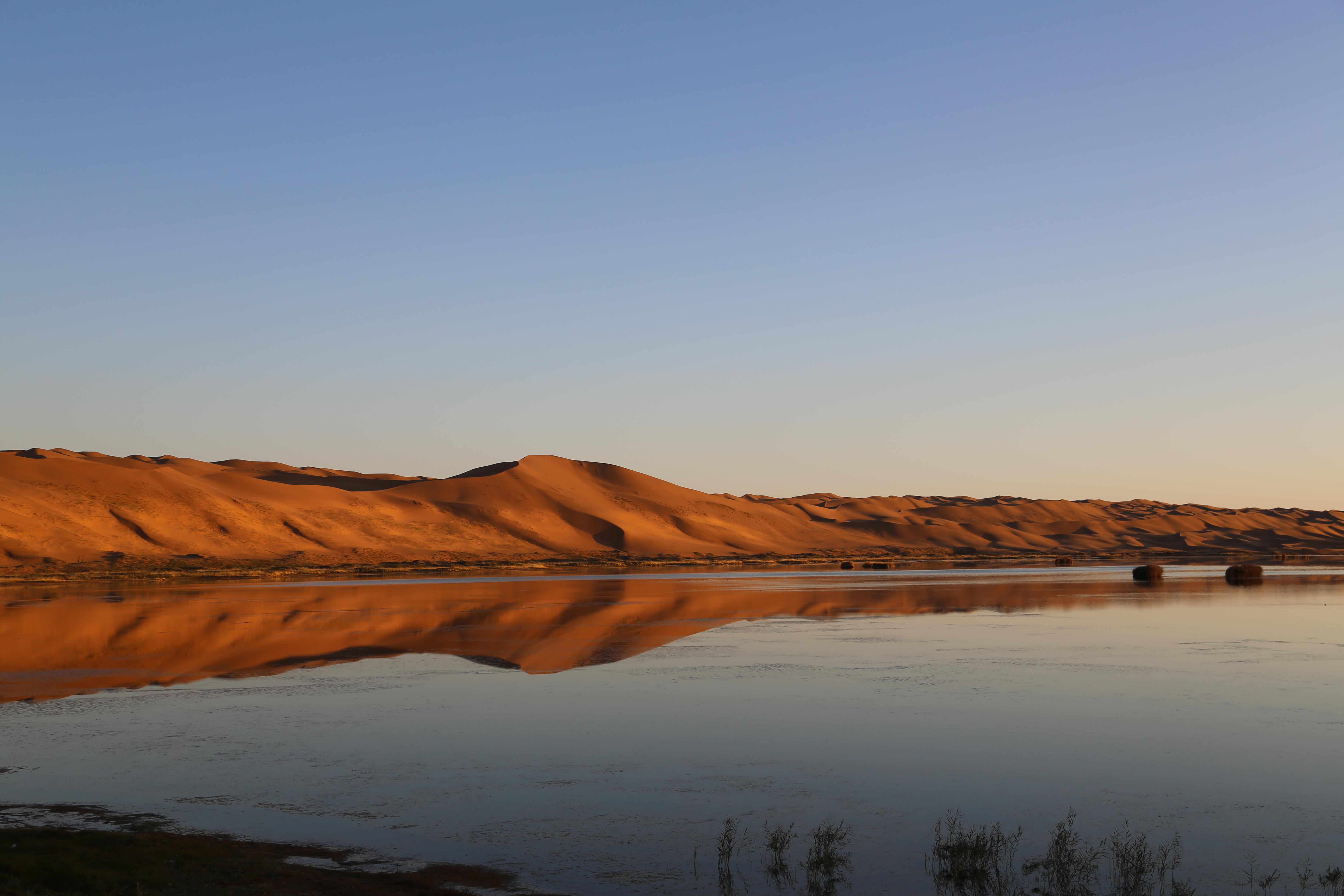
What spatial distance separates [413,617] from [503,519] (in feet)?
247

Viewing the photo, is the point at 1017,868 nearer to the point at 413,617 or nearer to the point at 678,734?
the point at 678,734

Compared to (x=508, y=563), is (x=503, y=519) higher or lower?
higher

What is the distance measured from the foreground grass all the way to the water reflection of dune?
30.7ft

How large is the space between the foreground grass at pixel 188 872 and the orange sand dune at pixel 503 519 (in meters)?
61.9

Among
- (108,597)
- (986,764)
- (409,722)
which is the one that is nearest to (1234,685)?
(986,764)

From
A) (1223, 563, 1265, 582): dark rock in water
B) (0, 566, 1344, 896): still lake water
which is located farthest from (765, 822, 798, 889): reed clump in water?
(1223, 563, 1265, 582): dark rock in water

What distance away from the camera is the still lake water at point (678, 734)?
348 inches

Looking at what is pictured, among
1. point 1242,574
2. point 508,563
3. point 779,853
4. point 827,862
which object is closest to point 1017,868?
point 827,862

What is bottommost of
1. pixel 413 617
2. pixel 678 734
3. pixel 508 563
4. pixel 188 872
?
pixel 508 563

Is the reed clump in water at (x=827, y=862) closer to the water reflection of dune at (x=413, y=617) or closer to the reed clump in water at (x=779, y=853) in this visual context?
the reed clump in water at (x=779, y=853)

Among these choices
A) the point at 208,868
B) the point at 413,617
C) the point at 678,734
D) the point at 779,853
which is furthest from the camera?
the point at 413,617

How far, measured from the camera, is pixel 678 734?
42.1 feet

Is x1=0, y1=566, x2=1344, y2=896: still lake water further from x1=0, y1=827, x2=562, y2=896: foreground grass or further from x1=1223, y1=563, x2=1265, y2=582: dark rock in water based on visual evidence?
x1=1223, y1=563, x2=1265, y2=582: dark rock in water

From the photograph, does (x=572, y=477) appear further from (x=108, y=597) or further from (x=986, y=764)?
(x=986, y=764)
